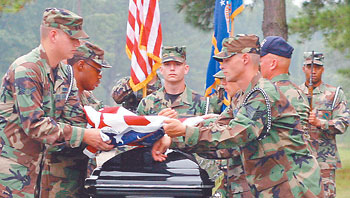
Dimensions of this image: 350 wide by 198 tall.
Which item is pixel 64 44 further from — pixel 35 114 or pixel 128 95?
pixel 128 95

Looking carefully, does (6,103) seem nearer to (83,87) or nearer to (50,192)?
(50,192)

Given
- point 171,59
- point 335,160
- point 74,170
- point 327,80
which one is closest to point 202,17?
point 335,160

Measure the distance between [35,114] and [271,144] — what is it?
1538 mm

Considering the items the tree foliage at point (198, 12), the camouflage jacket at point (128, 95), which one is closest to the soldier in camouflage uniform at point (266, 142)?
the camouflage jacket at point (128, 95)

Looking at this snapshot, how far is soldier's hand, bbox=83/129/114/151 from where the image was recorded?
398cm

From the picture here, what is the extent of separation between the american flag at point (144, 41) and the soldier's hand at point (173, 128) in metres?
3.43

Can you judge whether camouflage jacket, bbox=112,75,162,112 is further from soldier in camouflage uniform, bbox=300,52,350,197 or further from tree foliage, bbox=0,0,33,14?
tree foliage, bbox=0,0,33,14

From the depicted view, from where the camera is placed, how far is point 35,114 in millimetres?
3855

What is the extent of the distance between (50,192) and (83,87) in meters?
1.14

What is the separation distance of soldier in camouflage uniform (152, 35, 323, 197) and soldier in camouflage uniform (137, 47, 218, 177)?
2028 mm

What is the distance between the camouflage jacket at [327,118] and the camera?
8320 millimetres

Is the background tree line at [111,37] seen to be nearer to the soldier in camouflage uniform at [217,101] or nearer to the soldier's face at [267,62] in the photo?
the soldier in camouflage uniform at [217,101]

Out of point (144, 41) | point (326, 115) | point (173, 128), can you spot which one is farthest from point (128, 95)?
point (173, 128)

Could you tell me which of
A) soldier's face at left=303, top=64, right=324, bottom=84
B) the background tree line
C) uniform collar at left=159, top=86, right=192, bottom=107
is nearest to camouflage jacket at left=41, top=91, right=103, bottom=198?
uniform collar at left=159, top=86, right=192, bottom=107
